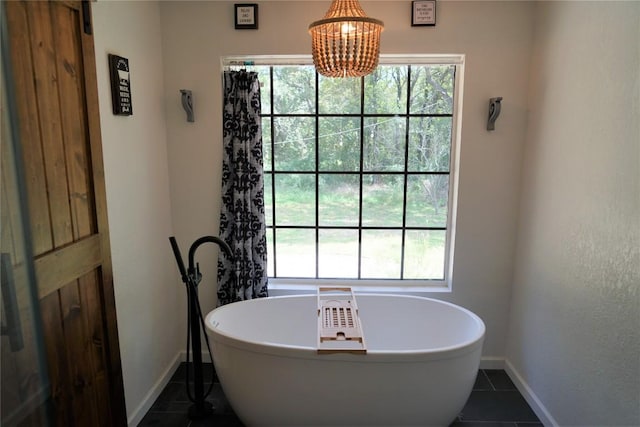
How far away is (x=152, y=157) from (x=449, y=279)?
2.06m

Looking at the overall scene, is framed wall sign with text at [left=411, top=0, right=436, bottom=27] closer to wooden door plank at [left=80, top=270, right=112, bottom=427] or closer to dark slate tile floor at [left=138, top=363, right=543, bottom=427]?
wooden door plank at [left=80, top=270, right=112, bottom=427]

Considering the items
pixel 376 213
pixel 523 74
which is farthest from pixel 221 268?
pixel 523 74

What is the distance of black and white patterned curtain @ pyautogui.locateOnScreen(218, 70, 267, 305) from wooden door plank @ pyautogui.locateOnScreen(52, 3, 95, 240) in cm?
105

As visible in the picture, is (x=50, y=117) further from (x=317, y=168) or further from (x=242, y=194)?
(x=317, y=168)

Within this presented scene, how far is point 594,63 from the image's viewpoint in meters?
1.82

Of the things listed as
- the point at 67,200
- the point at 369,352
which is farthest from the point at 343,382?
the point at 67,200

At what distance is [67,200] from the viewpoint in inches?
56.8

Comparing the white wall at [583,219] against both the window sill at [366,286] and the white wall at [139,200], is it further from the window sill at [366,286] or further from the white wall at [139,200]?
the white wall at [139,200]

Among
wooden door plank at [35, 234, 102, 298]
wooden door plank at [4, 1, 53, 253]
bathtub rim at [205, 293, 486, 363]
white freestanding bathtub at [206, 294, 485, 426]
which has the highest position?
wooden door plank at [4, 1, 53, 253]

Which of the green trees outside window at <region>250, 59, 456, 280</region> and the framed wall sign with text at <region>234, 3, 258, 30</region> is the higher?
the framed wall sign with text at <region>234, 3, 258, 30</region>

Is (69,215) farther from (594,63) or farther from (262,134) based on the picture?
(594,63)

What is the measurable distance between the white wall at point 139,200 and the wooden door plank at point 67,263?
37cm

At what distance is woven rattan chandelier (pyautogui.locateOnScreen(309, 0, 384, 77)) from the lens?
1550mm

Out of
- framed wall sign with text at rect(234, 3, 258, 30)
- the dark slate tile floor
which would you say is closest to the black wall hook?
framed wall sign with text at rect(234, 3, 258, 30)
